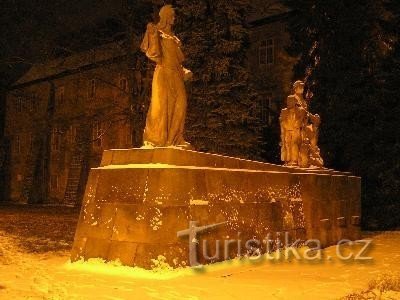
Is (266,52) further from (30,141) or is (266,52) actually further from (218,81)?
(30,141)

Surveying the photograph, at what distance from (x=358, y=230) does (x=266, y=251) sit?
5.88 meters

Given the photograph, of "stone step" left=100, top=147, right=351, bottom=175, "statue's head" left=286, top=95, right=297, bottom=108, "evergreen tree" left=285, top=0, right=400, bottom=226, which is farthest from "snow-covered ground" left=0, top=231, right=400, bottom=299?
"evergreen tree" left=285, top=0, right=400, bottom=226

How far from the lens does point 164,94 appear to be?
915 cm

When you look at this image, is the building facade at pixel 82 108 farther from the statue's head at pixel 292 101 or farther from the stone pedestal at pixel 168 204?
the stone pedestal at pixel 168 204

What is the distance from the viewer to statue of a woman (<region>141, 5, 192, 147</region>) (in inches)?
357

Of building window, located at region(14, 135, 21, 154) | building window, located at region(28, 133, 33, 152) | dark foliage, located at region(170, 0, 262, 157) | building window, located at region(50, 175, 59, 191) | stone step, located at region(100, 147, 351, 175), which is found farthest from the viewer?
building window, located at region(14, 135, 21, 154)

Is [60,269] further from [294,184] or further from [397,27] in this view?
[397,27]

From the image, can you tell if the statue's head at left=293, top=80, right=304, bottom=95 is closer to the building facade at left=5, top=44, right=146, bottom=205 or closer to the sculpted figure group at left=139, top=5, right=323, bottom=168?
the sculpted figure group at left=139, top=5, right=323, bottom=168

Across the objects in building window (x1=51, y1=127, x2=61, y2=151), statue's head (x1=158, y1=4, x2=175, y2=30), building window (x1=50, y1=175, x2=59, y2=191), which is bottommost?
building window (x1=50, y1=175, x2=59, y2=191)

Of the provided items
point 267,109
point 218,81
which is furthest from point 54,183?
point 218,81

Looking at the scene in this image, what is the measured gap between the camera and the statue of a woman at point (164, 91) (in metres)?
9.07

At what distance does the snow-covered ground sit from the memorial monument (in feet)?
0.93

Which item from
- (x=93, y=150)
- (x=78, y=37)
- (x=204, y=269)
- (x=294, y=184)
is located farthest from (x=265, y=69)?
(x=204, y=269)

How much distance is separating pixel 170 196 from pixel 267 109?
742 inches
